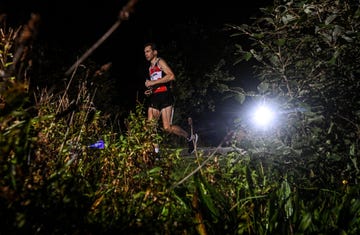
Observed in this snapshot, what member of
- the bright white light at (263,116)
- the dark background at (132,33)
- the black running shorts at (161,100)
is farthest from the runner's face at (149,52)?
the dark background at (132,33)

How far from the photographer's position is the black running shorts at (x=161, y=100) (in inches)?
285

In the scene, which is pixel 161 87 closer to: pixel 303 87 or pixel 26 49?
pixel 303 87

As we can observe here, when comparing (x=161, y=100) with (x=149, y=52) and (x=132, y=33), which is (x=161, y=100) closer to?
(x=149, y=52)

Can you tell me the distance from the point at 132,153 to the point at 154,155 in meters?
0.18

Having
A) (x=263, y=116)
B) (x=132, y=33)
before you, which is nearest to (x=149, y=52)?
(x=263, y=116)

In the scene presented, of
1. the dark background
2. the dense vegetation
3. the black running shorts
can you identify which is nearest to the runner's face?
the black running shorts

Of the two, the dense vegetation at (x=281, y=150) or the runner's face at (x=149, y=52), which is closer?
the dense vegetation at (x=281, y=150)

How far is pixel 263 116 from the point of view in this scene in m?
2.88

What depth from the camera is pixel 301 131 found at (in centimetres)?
293

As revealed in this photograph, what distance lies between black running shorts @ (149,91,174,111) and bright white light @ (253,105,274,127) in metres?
4.36

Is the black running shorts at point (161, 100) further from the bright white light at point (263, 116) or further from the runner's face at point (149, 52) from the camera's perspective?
the bright white light at point (263, 116)

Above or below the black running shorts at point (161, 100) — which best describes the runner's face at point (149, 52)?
above

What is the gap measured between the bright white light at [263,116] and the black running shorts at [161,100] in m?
4.36

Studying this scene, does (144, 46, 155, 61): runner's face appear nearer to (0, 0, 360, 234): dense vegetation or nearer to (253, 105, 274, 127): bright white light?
(0, 0, 360, 234): dense vegetation
